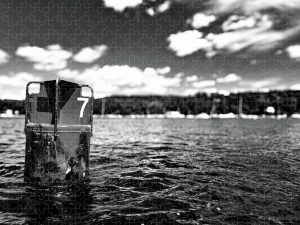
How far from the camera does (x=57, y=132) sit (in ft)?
19.2

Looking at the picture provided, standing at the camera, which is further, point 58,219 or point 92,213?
point 92,213

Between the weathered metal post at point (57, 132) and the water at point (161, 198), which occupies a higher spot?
the weathered metal post at point (57, 132)

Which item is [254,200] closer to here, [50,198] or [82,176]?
[82,176]

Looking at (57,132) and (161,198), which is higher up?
(57,132)

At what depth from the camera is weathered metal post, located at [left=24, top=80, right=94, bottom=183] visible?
231 inches

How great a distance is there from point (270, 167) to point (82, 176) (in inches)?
313

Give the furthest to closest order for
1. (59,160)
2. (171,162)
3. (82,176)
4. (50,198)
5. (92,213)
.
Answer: (171,162)
(82,176)
(59,160)
(50,198)
(92,213)

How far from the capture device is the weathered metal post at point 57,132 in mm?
5863

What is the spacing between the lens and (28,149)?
5977mm

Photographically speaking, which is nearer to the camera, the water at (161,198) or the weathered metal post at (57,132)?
the water at (161,198)

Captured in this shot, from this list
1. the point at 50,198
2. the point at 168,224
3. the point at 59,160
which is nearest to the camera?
the point at 168,224

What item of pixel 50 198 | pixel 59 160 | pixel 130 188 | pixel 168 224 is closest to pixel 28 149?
pixel 59 160

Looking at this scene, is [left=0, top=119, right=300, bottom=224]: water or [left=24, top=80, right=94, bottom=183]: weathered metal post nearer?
[left=0, top=119, right=300, bottom=224]: water

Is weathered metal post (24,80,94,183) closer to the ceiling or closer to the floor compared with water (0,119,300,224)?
closer to the ceiling
